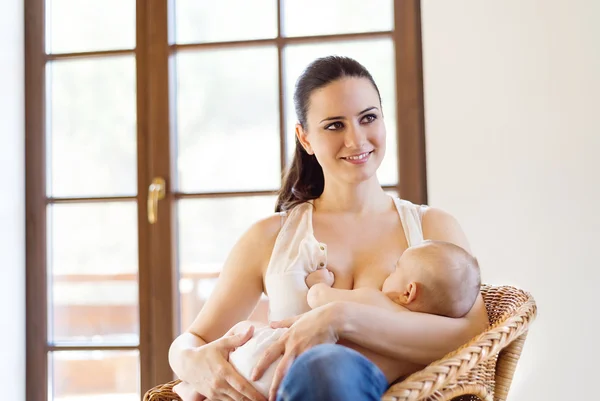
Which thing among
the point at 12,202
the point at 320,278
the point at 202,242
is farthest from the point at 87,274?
the point at 320,278

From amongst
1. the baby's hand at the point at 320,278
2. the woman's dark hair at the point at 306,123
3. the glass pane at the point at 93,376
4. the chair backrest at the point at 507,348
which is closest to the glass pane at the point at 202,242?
the glass pane at the point at 93,376

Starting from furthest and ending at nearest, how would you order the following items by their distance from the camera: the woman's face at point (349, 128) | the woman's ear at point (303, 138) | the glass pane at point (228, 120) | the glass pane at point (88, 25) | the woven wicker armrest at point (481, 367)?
the glass pane at point (88, 25), the glass pane at point (228, 120), the woman's ear at point (303, 138), the woman's face at point (349, 128), the woven wicker armrest at point (481, 367)

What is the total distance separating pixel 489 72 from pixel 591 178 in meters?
0.52

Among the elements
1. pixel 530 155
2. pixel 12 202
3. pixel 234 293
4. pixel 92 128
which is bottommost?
pixel 234 293

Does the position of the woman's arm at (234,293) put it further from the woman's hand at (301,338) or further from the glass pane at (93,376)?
the glass pane at (93,376)

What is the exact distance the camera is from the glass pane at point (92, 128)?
314 cm

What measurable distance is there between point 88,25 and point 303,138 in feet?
5.20

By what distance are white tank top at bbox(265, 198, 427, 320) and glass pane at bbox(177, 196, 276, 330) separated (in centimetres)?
104

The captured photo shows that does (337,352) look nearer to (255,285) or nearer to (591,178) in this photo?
(255,285)

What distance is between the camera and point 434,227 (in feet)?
6.53

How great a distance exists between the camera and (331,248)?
1.97 metres

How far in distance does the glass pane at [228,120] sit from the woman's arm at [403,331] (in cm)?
148

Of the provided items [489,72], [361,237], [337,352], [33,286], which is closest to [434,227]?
[361,237]

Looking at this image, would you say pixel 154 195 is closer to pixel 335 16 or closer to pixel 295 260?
pixel 335 16
